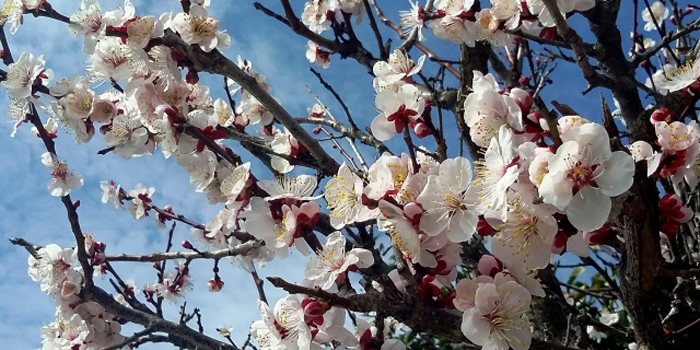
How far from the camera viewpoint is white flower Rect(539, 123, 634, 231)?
0.94m

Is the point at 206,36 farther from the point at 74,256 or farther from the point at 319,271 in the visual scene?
the point at 74,256

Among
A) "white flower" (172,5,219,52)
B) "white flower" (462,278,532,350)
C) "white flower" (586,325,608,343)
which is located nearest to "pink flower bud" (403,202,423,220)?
"white flower" (462,278,532,350)

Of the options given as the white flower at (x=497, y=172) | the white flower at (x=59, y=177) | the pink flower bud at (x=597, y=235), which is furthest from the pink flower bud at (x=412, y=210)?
the white flower at (x=59, y=177)

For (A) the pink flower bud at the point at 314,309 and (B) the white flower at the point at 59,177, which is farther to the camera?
(B) the white flower at the point at 59,177

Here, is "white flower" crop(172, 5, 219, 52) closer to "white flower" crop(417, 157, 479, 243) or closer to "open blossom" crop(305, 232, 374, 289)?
"open blossom" crop(305, 232, 374, 289)

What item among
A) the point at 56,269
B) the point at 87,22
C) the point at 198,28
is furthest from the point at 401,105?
the point at 56,269

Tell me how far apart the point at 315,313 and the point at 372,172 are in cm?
36

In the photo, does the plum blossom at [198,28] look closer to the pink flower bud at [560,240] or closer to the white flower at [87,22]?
the white flower at [87,22]

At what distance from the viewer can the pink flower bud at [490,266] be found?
129 cm

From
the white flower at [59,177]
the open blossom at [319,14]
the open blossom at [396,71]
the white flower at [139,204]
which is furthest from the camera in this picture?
the white flower at [139,204]

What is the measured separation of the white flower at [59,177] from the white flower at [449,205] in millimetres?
2392

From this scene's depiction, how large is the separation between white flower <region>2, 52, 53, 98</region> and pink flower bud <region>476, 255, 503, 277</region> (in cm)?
212

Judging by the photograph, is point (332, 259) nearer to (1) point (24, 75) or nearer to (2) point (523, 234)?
(2) point (523, 234)

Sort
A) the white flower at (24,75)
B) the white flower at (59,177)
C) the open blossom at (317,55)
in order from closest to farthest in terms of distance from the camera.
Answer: the white flower at (24,75) → the white flower at (59,177) → the open blossom at (317,55)
